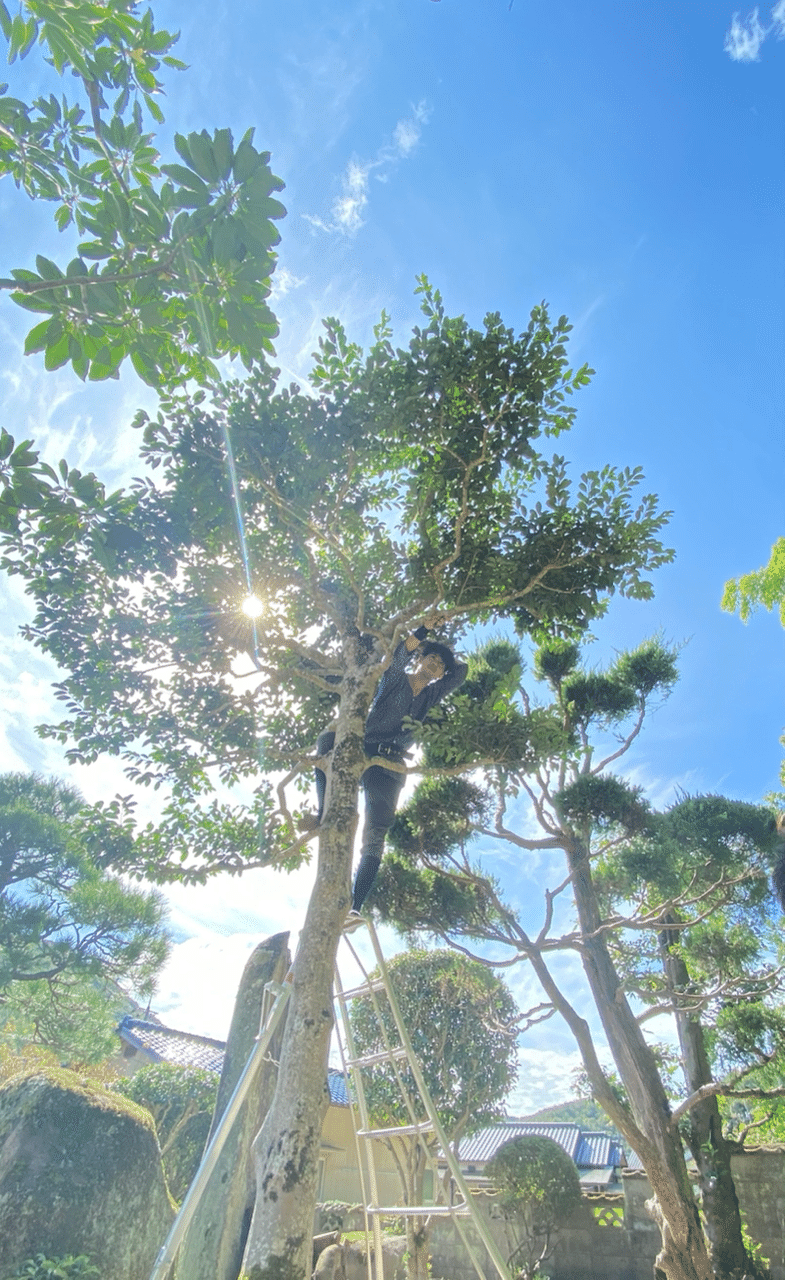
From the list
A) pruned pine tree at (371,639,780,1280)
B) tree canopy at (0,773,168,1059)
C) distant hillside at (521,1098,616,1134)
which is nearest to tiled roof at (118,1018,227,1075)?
tree canopy at (0,773,168,1059)

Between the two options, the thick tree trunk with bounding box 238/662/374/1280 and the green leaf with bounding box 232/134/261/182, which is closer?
the green leaf with bounding box 232/134/261/182

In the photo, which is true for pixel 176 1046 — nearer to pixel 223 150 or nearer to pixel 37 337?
pixel 37 337

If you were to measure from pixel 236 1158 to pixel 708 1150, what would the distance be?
7032mm

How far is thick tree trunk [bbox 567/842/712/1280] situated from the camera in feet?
26.1

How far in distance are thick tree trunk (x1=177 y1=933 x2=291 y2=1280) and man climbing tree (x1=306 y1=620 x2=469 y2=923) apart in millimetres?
2110

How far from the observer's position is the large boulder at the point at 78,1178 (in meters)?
5.10

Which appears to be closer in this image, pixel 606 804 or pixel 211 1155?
pixel 211 1155

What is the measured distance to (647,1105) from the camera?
873cm

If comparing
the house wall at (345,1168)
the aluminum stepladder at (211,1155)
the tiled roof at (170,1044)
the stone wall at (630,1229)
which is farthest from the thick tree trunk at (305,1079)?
the tiled roof at (170,1044)

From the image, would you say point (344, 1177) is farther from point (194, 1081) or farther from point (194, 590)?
point (194, 590)

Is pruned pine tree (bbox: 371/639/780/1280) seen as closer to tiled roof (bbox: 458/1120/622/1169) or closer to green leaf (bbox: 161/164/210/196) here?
green leaf (bbox: 161/164/210/196)

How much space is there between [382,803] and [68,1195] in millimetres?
3812

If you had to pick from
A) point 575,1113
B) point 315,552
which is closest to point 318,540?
point 315,552

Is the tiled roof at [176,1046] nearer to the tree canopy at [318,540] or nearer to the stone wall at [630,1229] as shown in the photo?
the stone wall at [630,1229]
